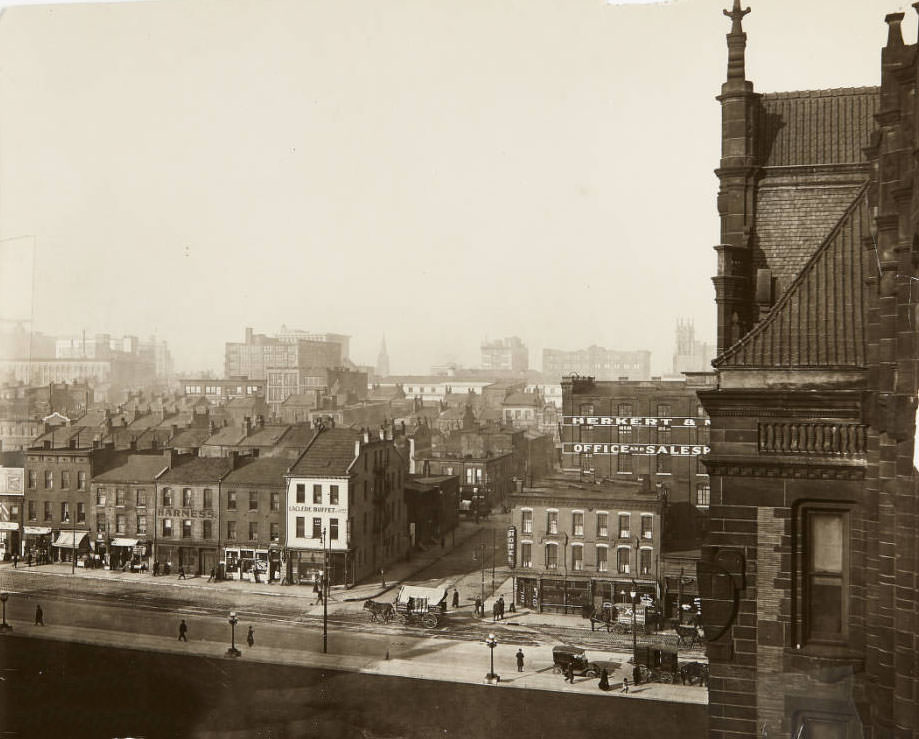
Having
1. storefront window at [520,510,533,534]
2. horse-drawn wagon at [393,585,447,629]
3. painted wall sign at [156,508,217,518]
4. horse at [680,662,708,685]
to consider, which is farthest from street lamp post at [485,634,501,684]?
painted wall sign at [156,508,217,518]

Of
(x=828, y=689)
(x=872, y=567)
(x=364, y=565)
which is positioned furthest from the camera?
(x=364, y=565)

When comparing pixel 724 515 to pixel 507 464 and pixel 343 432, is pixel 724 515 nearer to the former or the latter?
pixel 507 464

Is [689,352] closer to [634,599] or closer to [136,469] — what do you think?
[634,599]

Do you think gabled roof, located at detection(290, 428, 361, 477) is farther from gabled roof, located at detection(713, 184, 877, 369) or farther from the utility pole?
gabled roof, located at detection(713, 184, 877, 369)

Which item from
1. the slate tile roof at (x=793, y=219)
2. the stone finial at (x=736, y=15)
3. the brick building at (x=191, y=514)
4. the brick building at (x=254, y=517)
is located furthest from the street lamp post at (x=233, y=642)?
the stone finial at (x=736, y=15)

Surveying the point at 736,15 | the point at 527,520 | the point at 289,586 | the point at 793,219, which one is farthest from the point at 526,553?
the point at 736,15

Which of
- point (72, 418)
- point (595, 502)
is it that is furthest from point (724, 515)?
point (72, 418)

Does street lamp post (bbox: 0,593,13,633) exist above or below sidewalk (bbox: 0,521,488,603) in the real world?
below
